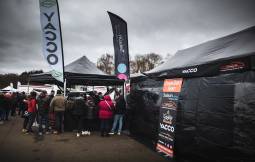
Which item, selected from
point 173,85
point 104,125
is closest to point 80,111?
point 104,125

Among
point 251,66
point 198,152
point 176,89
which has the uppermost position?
point 251,66

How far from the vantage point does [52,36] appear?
8.12 metres

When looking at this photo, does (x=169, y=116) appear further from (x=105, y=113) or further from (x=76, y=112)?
(x=76, y=112)

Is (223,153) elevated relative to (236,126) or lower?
lower

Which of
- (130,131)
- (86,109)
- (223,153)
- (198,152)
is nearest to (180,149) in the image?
(198,152)

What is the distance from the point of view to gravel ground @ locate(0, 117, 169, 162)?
5.38 meters

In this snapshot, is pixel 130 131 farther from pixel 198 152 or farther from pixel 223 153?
pixel 223 153

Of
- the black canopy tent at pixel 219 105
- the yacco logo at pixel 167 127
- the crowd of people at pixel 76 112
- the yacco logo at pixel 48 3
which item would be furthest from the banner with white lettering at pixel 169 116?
the yacco logo at pixel 48 3

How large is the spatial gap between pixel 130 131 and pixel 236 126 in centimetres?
533

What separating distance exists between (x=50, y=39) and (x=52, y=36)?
15 cm

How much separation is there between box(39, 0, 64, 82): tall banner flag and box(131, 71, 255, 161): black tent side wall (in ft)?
17.9

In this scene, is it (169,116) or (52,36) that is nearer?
(169,116)

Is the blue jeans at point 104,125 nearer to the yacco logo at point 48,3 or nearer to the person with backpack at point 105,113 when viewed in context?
the person with backpack at point 105,113

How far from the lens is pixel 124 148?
21.4 ft
